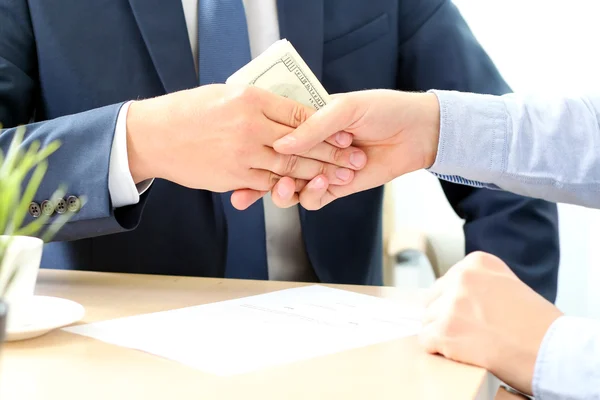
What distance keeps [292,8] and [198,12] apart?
19 centimetres

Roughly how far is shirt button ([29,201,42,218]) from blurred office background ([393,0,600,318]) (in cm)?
156

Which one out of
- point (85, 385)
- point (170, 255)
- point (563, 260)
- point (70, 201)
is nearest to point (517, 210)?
point (170, 255)

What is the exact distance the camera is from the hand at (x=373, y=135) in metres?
1.00

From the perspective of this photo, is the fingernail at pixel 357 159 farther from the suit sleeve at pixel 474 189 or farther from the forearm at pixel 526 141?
the suit sleeve at pixel 474 189

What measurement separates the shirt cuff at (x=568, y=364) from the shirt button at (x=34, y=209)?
0.71 meters

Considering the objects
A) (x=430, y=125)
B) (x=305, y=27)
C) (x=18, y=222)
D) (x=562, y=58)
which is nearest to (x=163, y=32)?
(x=305, y=27)

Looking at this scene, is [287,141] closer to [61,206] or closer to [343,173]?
[343,173]

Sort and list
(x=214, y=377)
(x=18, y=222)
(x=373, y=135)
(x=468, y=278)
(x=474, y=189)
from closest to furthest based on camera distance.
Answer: (x=18, y=222) < (x=214, y=377) < (x=468, y=278) < (x=373, y=135) < (x=474, y=189)

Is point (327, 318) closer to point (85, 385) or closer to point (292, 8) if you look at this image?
point (85, 385)

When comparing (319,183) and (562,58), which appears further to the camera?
(562,58)

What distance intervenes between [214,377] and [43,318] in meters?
0.25

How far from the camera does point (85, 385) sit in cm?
56

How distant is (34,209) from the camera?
38.7 inches

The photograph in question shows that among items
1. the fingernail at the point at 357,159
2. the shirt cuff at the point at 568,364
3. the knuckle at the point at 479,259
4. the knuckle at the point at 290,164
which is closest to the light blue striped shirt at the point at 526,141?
the fingernail at the point at 357,159
